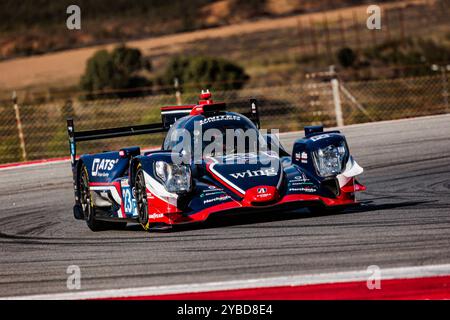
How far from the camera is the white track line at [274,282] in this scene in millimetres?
6227

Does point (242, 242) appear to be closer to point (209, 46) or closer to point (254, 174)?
point (254, 174)

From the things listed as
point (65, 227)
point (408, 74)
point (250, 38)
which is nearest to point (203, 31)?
point (250, 38)

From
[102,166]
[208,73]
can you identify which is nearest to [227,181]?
[102,166]

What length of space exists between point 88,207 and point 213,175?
2.05 meters

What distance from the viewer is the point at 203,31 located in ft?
179

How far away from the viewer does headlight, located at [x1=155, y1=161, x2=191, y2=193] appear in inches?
376

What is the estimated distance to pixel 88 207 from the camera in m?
11.2

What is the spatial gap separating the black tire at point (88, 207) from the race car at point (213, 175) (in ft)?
0.03

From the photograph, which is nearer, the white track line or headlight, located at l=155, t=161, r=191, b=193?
the white track line

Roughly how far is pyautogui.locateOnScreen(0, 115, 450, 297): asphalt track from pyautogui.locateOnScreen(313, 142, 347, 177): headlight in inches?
16.9

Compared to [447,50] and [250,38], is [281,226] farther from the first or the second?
[250,38]

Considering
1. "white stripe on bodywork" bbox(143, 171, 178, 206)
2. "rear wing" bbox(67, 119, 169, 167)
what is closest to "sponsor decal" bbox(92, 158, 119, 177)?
"rear wing" bbox(67, 119, 169, 167)

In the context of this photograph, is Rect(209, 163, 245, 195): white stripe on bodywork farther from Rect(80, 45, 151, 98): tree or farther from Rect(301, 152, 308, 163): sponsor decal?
Rect(80, 45, 151, 98): tree

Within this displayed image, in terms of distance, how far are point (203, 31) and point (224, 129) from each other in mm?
44508
